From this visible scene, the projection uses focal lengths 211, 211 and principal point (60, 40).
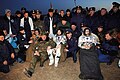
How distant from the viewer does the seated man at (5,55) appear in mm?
8102

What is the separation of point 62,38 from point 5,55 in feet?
8.20

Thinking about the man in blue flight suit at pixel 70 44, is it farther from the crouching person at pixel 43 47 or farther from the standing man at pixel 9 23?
the standing man at pixel 9 23

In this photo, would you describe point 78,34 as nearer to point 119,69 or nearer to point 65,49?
point 65,49

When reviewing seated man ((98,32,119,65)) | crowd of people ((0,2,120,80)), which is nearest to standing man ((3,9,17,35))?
crowd of people ((0,2,120,80))

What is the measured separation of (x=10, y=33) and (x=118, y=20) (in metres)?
5.06

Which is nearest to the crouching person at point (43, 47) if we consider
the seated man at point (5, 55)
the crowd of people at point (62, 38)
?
the crowd of people at point (62, 38)

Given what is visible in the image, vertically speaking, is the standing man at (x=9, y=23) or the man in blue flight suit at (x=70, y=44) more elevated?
the standing man at (x=9, y=23)

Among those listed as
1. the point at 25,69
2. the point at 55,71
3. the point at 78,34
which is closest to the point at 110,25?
the point at 78,34

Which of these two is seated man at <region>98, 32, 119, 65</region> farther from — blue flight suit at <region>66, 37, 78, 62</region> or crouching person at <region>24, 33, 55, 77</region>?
crouching person at <region>24, 33, 55, 77</region>

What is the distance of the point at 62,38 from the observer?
30.0ft

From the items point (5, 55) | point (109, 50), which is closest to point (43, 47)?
point (5, 55)

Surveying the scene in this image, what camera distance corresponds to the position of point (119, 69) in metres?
8.32

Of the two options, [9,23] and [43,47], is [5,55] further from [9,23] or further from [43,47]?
[9,23]

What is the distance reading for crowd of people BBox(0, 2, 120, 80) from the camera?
26.7 feet
